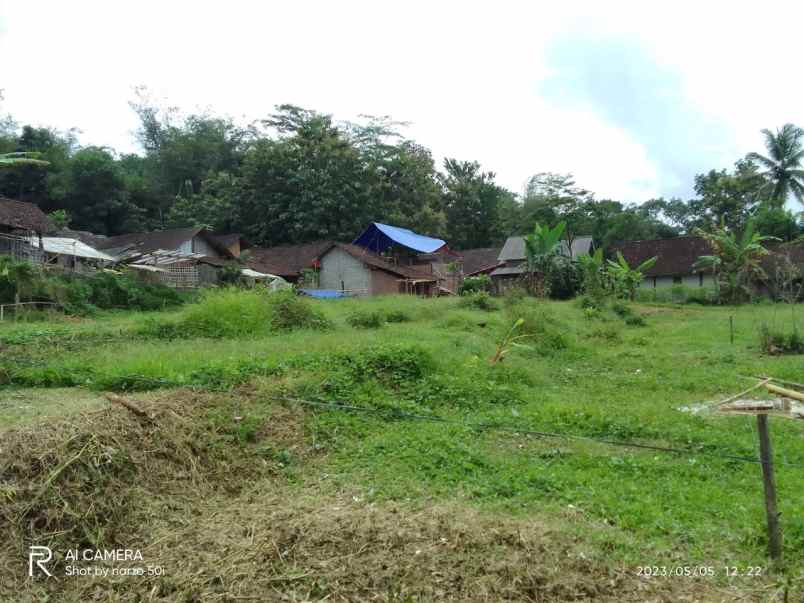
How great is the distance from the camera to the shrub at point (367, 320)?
16328 mm

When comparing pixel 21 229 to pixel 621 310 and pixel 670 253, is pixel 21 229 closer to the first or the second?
pixel 621 310

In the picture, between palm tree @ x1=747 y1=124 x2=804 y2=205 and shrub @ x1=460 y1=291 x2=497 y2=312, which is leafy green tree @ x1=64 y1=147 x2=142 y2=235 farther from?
palm tree @ x1=747 y1=124 x2=804 y2=205

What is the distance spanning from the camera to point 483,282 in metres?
35.4

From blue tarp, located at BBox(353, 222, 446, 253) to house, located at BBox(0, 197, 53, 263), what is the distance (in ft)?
51.0

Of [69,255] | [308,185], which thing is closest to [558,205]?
[308,185]

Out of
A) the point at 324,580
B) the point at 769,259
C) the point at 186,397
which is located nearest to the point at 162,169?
the point at 769,259

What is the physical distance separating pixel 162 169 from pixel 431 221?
2149cm

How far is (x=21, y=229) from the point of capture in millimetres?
25094

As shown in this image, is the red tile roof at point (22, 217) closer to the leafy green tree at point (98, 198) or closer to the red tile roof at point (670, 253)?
the leafy green tree at point (98, 198)

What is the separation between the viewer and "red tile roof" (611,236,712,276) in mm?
36375

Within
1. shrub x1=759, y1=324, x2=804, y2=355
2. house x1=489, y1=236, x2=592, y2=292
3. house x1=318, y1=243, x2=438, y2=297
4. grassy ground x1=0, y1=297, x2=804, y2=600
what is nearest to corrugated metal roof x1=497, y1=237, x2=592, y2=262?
house x1=489, y1=236, x2=592, y2=292

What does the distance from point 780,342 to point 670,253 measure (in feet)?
85.2

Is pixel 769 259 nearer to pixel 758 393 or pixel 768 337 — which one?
pixel 768 337

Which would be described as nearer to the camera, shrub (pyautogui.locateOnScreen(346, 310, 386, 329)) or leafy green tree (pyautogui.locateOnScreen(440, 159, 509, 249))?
shrub (pyautogui.locateOnScreen(346, 310, 386, 329))
